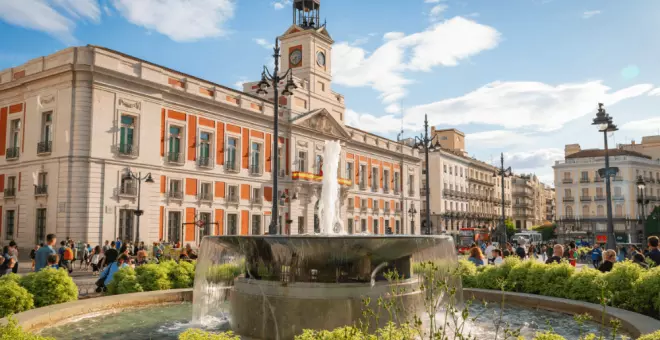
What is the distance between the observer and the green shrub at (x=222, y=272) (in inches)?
320

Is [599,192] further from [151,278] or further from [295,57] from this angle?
[151,278]

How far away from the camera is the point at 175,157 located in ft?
98.2

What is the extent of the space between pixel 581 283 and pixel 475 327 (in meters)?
2.45

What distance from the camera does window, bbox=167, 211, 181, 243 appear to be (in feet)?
96.0

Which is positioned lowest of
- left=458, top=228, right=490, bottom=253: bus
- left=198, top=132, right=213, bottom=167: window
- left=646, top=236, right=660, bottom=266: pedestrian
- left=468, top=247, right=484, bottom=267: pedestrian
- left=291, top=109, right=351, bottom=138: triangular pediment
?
left=458, top=228, right=490, bottom=253: bus

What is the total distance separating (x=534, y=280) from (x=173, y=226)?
23.7m

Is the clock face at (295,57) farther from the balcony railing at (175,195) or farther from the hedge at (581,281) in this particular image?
the hedge at (581,281)

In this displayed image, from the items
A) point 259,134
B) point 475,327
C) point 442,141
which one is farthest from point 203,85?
point 442,141

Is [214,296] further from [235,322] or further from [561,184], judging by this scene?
[561,184]

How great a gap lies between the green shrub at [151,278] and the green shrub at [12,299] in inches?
96.1

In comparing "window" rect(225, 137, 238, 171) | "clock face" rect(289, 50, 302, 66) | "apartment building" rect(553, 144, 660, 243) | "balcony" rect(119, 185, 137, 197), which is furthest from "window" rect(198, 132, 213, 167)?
"apartment building" rect(553, 144, 660, 243)

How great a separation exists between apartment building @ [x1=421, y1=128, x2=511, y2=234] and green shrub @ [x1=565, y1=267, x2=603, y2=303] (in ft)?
167

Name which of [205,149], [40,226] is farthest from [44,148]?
[205,149]

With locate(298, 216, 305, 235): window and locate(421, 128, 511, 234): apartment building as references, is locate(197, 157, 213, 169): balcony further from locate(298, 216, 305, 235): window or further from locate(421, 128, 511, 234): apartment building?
locate(421, 128, 511, 234): apartment building
